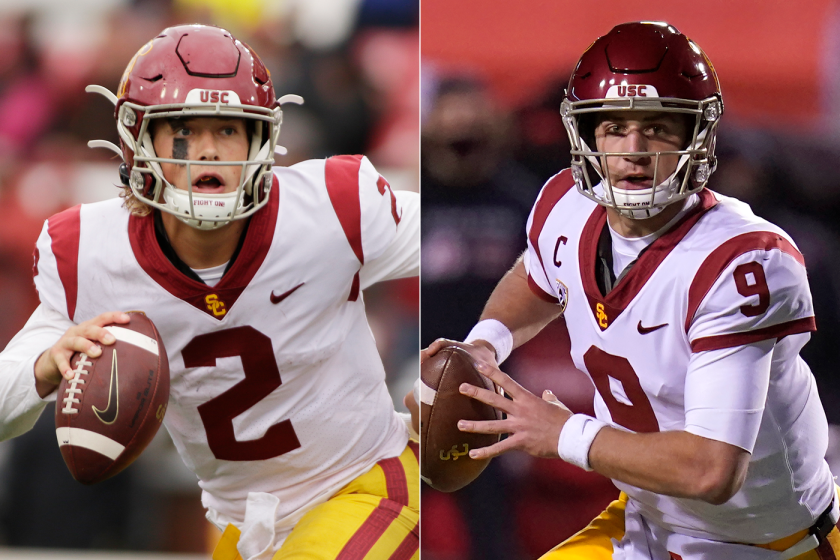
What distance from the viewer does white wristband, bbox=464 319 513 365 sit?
1796 mm

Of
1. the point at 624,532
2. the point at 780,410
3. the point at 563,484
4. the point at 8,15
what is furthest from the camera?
the point at 8,15

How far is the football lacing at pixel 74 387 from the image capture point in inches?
59.4

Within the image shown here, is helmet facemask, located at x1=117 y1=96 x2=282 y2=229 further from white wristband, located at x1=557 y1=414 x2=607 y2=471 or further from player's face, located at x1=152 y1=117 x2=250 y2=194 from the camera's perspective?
white wristband, located at x1=557 y1=414 x2=607 y2=471

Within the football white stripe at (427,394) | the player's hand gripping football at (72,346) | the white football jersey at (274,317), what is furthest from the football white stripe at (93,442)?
the football white stripe at (427,394)

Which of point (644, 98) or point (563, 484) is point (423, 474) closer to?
point (563, 484)

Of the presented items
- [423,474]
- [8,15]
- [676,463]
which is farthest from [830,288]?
[8,15]

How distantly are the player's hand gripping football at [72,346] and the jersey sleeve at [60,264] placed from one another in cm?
11

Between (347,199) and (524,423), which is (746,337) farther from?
(347,199)

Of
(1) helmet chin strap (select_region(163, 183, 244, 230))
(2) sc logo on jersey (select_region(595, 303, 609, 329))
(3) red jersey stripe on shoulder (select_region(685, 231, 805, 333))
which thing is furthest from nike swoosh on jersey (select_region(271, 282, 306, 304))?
(3) red jersey stripe on shoulder (select_region(685, 231, 805, 333))

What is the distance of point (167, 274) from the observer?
65.4 inches

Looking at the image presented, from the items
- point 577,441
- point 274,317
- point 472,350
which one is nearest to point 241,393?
point 274,317

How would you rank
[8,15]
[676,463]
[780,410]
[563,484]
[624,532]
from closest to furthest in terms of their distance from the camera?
[676,463] < [780,410] < [624,532] < [563,484] < [8,15]

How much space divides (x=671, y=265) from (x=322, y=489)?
2.97 feet

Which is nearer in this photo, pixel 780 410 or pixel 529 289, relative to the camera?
pixel 780 410
